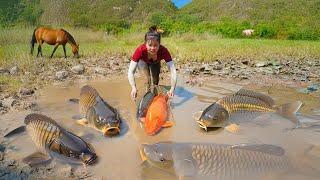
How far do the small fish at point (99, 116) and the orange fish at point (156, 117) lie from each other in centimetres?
43

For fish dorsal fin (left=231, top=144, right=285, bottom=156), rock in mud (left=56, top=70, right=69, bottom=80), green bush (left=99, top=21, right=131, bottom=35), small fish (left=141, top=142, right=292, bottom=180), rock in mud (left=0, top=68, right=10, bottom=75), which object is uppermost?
fish dorsal fin (left=231, top=144, right=285, bottom=156)

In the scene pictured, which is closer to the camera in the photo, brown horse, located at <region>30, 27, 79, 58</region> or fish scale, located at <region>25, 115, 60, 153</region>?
fish scale, located at <region>25, 115, 60, 153</region>

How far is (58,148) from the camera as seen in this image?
16.7 feet

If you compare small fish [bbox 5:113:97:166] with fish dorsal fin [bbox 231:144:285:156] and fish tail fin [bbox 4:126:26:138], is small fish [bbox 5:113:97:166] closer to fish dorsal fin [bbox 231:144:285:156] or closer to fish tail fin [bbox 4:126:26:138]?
fish tail fin [bbox 4:126:26:138]

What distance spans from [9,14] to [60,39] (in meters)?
48.0

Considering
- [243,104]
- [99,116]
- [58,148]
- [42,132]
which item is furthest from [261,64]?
[58,148]

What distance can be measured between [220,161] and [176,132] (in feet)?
5.83

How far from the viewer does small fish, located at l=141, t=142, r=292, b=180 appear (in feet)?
14.9

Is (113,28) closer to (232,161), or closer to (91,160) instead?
(91,160)

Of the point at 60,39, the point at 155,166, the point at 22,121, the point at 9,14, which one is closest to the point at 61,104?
the point at 22,121

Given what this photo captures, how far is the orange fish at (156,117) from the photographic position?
6.25 meters

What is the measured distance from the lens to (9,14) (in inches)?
2356

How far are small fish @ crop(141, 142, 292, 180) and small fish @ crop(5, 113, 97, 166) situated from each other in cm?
76

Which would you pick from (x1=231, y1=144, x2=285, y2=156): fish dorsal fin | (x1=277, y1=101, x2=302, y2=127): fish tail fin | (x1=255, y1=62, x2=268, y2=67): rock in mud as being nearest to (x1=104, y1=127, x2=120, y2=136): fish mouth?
(x1=231, y1=144, x2=285, y2=156): fish dorsal fin
